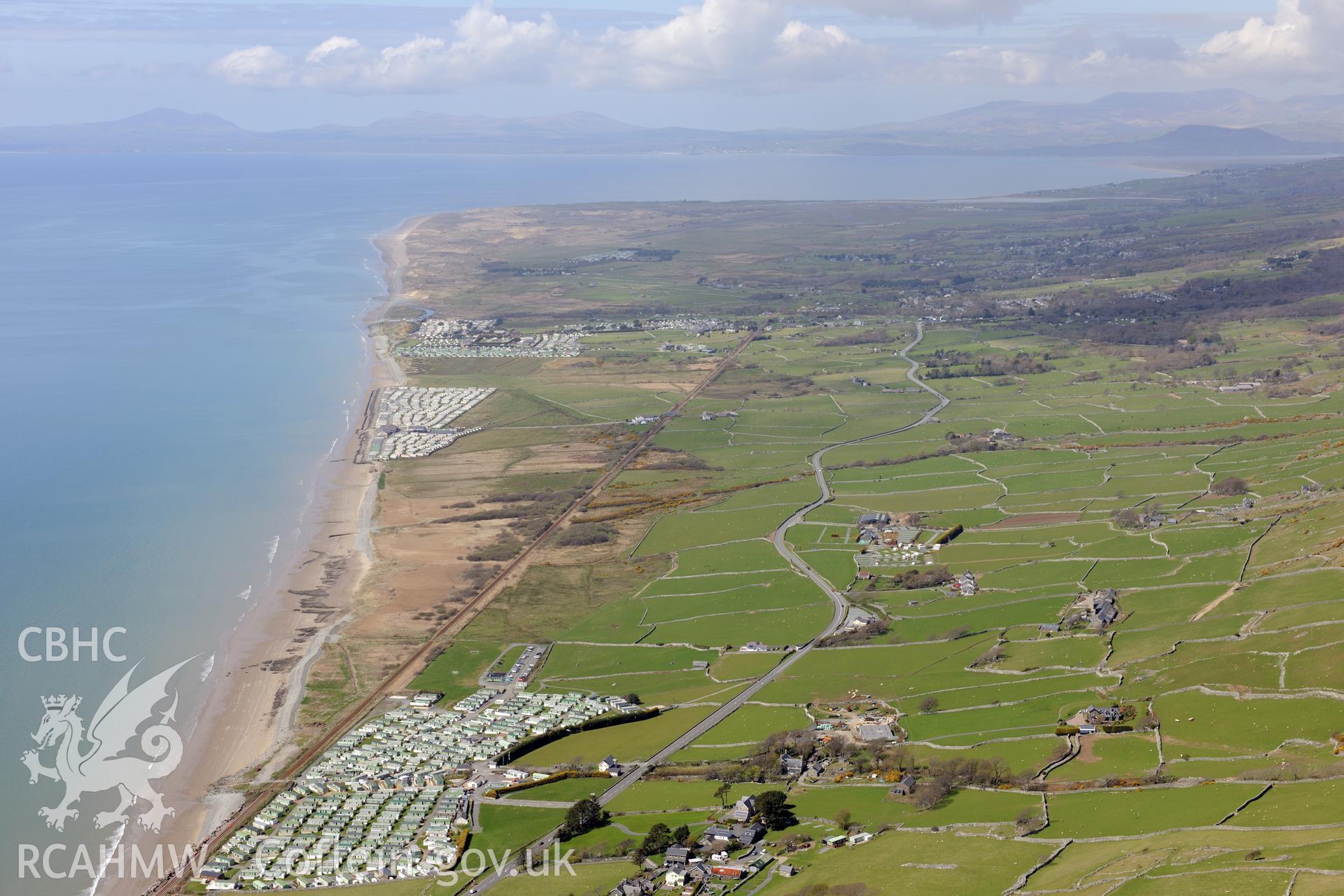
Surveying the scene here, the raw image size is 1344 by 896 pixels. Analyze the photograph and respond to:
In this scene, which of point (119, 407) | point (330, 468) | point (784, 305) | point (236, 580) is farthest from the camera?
point (784, 305)

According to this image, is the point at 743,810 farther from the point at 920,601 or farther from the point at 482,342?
the point at 482,342

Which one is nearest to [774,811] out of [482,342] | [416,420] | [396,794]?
[396,794]

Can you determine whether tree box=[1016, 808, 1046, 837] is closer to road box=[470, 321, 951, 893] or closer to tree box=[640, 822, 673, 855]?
tree box=[640, 822, 673, 855]

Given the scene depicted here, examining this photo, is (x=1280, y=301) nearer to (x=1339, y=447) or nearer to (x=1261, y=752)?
(x=1339, y=447)

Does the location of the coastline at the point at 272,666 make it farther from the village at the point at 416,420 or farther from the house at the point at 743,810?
the house at the point at 743,810

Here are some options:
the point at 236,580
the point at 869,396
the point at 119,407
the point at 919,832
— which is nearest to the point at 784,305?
the point at 869,396

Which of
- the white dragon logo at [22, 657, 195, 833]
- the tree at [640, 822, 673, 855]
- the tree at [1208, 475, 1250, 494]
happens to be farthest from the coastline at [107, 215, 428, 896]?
the tree at [1208, 475, 1250, 494]

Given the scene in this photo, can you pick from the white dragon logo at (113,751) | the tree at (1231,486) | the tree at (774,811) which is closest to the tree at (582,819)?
the tree at (774,811)
